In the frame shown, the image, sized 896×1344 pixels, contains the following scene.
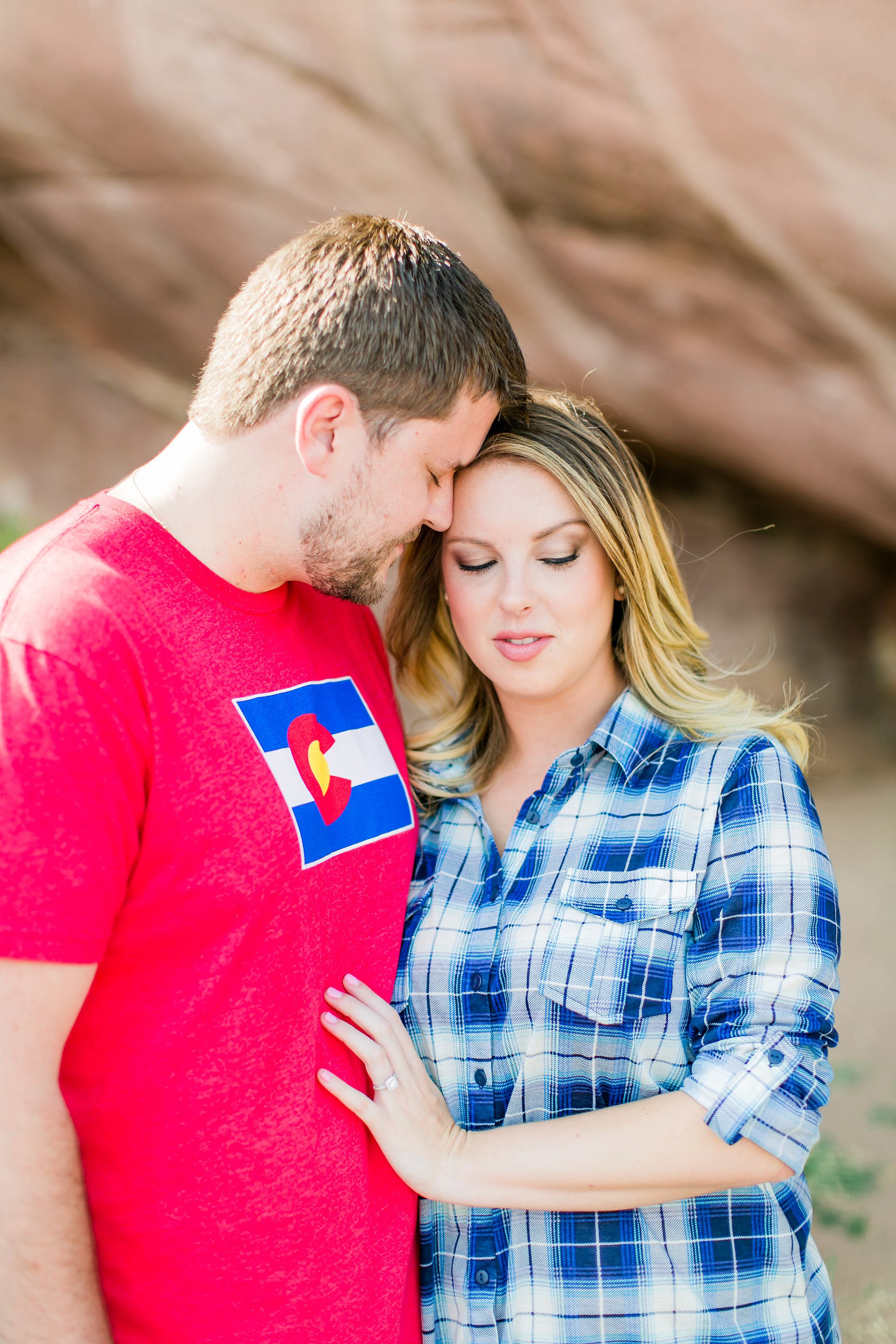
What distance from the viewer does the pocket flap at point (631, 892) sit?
5.70ft

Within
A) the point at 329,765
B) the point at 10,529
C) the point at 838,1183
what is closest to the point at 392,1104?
the point at 329,765

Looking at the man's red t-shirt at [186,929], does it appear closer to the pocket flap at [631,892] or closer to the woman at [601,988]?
the woman at [601,988]

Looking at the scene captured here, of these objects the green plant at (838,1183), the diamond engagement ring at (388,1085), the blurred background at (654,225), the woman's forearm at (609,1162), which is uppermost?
the blurred background at (654,225)

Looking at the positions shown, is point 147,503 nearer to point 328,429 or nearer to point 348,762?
point 328,429

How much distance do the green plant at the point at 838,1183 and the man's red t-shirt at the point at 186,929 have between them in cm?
232

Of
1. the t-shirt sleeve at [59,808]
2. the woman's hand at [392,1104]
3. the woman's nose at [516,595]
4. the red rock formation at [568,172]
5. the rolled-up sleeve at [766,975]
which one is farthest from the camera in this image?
the red rock formation at [568,172]

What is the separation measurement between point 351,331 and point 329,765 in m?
0.71

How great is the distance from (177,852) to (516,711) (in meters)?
0.92

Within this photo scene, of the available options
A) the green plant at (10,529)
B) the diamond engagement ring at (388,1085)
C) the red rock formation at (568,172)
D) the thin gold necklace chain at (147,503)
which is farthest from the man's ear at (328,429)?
the green plant at (10,529)

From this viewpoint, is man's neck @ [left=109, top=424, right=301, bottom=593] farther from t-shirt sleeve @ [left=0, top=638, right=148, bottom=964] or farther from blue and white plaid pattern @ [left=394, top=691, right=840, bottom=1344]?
blue and white plaid pattern @ [left=394, top=691, right=840, bottom=1344]

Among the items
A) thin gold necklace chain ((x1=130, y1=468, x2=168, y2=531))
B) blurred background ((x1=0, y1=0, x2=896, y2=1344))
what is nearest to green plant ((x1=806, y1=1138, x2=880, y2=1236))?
blurred background ((x1=0, y1=0, x2=896, y2=1344))

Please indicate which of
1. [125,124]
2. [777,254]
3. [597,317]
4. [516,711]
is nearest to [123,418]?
[125,124]

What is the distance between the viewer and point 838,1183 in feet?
11.8

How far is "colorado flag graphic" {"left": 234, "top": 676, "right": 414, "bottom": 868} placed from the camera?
161cm
